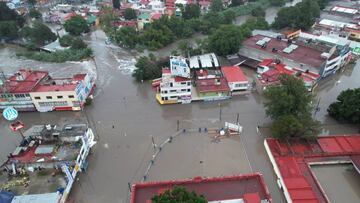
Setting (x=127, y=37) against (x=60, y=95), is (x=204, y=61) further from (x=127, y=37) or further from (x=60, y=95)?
(x=60, y=95)

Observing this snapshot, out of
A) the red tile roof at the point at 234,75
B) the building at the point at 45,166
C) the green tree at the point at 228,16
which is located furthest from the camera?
the green tree at the point at 228,16

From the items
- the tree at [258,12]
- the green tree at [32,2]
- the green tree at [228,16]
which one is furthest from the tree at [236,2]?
the green tree at [32,2]

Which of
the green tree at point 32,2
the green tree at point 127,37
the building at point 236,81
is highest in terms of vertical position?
the green tree at point 32,2

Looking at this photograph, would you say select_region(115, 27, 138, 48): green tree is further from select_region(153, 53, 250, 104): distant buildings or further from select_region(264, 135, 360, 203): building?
select_region(264, 135, 360, 203): building

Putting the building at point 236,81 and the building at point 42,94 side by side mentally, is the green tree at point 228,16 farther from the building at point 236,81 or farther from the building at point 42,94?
the building at point 42,94

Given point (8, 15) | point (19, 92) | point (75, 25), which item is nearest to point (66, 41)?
point (75, 25)

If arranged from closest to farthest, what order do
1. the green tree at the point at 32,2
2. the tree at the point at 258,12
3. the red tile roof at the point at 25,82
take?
the red tile roof at the point at 25,82
the tree at the point at 258,12
the green tree at the point at 32,2

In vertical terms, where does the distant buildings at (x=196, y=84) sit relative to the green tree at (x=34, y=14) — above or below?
below

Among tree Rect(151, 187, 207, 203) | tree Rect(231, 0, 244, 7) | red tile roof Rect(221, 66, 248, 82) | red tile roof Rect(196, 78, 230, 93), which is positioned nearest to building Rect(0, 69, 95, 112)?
red tile roof Rect(196, 78, 230, 93)
